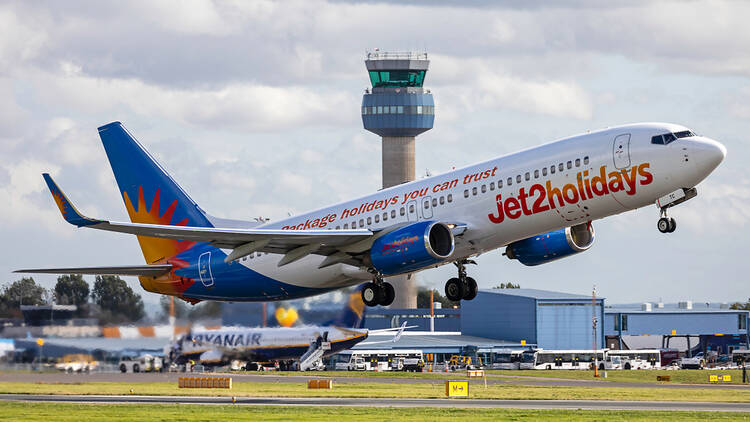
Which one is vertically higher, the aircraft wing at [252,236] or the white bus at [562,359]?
the aircraft wing at [252,236]

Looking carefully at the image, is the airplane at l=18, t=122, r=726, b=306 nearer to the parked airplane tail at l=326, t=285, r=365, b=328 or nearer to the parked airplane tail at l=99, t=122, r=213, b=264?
the parked airplane tail at l=99, t=122, r=213, b=264

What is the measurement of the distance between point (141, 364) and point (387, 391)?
1993 cm

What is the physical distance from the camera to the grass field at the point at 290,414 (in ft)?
181

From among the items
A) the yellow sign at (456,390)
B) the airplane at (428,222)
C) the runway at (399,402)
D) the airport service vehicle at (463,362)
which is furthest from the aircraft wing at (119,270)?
the airport service vehicle at (463,362)

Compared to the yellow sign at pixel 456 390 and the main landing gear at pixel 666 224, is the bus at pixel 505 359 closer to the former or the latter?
the yellow sign at pixel 456 390

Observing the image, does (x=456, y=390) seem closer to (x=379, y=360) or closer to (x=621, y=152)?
(x=621, y=152)

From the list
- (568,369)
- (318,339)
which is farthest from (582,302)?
(318,339)

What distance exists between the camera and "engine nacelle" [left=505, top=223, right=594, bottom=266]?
2283 inches

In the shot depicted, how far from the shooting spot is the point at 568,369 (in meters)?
150

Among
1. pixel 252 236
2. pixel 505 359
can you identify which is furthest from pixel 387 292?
pixel 505 359

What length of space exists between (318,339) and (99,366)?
4039 centimetres

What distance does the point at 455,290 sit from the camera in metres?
58.9

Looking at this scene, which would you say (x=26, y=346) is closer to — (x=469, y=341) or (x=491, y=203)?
(x=491, y=203)

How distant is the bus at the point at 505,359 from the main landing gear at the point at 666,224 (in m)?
103
